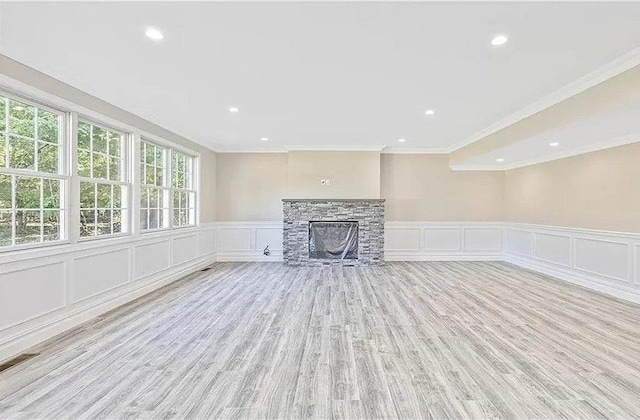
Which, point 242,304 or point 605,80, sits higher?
point 605,80

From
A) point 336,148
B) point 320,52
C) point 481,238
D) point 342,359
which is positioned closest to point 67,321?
point 342,359

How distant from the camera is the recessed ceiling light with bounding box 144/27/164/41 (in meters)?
2.70

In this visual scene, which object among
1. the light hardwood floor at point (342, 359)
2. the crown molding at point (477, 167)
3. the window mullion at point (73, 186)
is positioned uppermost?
the crown molding at point (477, 167)

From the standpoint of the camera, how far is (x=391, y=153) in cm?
839

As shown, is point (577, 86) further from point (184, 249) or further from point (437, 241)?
point (184, 249)

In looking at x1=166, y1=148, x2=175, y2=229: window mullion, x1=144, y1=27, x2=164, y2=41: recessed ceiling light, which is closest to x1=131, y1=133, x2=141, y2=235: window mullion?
x1=166, y1=148, x2=175, y2=229: window mullion

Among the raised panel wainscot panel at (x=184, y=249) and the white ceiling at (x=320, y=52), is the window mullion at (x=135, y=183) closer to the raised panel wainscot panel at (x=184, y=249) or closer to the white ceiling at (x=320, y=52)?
the white ceiling at (x=320, y=52)

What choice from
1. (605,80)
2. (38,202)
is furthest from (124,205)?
(605,80)

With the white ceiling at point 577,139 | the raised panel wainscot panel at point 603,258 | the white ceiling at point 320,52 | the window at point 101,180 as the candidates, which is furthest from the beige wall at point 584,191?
the window at point 101,180

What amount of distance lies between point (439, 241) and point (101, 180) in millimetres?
6910

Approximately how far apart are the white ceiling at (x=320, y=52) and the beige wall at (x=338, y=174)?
2.86m

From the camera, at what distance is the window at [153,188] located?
215 inches

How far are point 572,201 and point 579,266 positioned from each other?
3.71ft

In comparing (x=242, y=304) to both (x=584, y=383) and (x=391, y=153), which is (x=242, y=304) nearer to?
(x=584, y=383)
